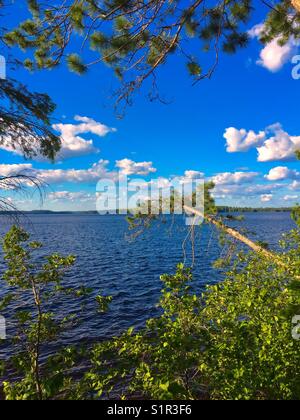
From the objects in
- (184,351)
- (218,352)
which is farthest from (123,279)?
(184,351)

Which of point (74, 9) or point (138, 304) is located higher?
point (74, 9)

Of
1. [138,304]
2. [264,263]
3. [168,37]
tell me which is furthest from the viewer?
[138,304]

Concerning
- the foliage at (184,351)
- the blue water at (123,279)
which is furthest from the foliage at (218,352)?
the blue water at (123,279)

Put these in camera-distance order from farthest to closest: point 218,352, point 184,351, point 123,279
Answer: point 123,279, point 218,352, point 184,351

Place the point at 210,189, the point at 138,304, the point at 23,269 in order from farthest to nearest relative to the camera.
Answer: the point at 138,304 < the point at 210,189 < the point at 23,269

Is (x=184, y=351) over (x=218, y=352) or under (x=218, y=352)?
over

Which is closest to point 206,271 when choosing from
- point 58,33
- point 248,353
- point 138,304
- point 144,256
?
point 138,304

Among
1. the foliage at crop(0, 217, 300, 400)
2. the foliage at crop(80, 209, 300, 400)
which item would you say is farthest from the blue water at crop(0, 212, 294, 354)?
the foliage at crop(80, 209, 300, 400)

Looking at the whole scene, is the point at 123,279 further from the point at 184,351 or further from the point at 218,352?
the point at 184,351

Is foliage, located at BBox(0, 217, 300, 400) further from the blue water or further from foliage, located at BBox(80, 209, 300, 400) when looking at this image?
the blue water

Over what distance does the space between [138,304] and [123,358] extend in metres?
14.5

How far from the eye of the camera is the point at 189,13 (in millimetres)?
6859

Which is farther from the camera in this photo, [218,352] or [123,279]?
[123,279]
